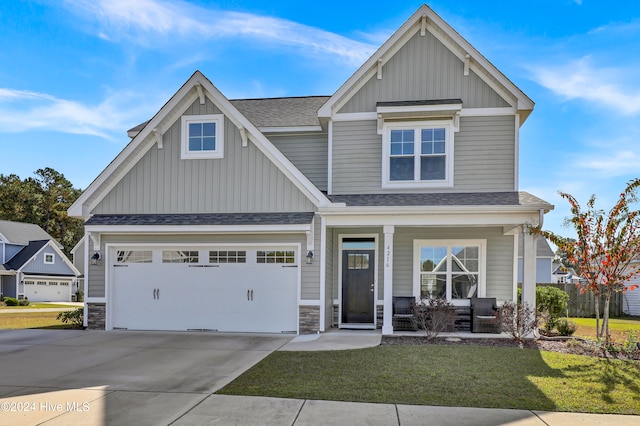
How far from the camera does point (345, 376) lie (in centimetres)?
691

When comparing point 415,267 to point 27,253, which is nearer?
point 415,267

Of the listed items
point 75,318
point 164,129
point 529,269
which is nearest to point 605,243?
point 529,269

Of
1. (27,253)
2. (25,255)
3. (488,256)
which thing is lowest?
(25,255)

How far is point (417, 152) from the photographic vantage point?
12789 mm

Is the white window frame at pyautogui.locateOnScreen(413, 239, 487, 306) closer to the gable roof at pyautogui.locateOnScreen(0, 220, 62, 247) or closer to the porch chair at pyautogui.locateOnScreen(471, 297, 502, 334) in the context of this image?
the porch chair at pyautogui.locateOnScreen(471, 297, 502, 334)

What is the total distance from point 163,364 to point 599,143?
17.3 meters

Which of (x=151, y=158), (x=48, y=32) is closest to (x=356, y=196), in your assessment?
(x=151, y=158)

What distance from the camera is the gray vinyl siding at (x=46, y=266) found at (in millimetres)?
34219

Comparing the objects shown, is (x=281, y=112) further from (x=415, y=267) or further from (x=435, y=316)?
(x=435, y=316)

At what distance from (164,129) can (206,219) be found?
281 centimetres

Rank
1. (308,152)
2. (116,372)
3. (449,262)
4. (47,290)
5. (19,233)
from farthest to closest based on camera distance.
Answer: (19,233) → (47,290) → (308,152) → (449,262) → (116,372)

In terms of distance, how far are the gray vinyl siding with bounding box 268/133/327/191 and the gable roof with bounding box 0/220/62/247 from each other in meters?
30.6

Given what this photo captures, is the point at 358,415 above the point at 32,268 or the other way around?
above

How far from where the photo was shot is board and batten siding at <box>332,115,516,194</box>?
12.5 m
